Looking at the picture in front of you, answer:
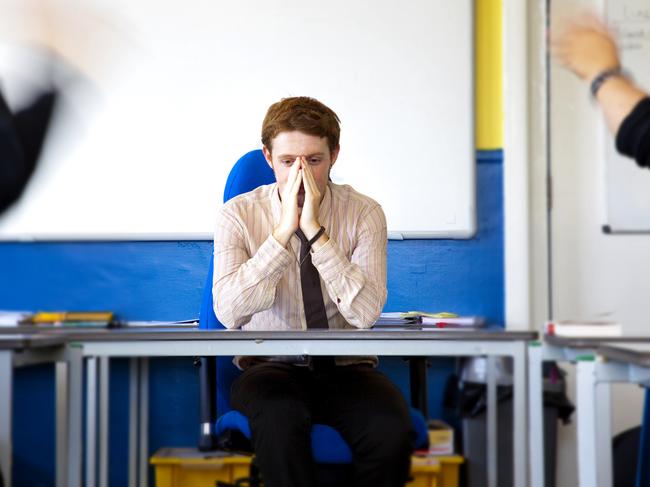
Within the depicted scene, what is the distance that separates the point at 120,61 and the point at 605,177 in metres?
1.75

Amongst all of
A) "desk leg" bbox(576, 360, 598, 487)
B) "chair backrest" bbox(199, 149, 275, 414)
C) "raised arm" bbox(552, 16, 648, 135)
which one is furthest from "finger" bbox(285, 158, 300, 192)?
"raised arm" bbox(552, 16, 648, 135)

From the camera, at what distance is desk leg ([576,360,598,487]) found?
1.69 m

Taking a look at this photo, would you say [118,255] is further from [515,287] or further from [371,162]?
[515,287]

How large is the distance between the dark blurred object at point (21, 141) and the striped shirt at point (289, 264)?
3.81 ft

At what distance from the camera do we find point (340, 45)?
301cm

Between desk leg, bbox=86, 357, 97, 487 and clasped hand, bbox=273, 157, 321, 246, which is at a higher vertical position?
clasped hand, bbox=273, 157, 321, 246

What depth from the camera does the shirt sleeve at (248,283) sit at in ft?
6.61

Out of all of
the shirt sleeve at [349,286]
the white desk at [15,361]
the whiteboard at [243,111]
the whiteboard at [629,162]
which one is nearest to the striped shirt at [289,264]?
the shirt sleeve at [349,286]

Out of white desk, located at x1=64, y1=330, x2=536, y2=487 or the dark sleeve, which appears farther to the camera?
white desk, located at x1=64, y1=330, x2=536, y2=487

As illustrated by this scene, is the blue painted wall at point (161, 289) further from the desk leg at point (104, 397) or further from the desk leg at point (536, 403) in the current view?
the desk leg at point (536, 403)

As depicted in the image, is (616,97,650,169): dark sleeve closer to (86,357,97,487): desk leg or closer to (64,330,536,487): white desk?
(64,330,536,487): white desk

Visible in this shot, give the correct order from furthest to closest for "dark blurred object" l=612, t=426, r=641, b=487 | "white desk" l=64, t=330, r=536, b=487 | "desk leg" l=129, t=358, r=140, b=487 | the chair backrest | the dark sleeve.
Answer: "desk leg" l=129, t=358, r=140, b=487 → "dark blurred object" l=612, t=426, r=641, b=487 → the chair backrest → "white desk" l=64, t=330, r=536, b=487 → the dark sleeve

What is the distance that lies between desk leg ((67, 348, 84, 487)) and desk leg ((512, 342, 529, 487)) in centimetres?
93

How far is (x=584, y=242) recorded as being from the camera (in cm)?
300
